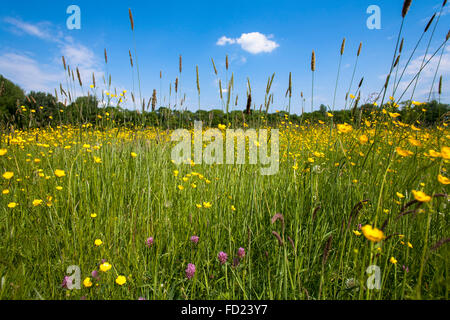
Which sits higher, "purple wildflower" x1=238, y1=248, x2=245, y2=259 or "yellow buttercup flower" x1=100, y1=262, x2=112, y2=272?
"yellow buttercup flower" x1=100, y1=262, x2=112, y2=272

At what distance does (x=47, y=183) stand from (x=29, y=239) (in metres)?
0.86

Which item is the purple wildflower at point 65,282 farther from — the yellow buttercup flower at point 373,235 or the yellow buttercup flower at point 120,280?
the yellow buttercup flower at point 373,235

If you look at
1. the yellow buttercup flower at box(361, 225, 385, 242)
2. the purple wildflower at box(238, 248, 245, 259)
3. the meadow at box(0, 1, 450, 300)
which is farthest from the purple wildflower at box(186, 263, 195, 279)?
the yellow buttercup flower at box(361, 225, 385, 242)

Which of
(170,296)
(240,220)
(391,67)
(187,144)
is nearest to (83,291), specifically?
(170,296)

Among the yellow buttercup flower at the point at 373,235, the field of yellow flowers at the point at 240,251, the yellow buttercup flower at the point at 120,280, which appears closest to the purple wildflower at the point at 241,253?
the field of yellow flowers at the point at 240,251

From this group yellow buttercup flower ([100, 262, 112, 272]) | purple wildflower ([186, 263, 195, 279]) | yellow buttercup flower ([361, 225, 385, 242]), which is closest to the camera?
yellow buttercup flower ([361, 225, 385, 242])

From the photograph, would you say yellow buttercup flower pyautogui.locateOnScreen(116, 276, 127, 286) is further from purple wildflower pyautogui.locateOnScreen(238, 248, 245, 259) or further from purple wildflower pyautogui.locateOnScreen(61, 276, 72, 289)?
purple wildflower pyautogui.locateOnScreen(238, 248, 245, 259)

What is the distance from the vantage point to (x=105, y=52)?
2346 millimetres

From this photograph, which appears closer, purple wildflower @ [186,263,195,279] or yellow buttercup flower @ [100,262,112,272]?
yellow buttercup flower @ [100,262,112,272]

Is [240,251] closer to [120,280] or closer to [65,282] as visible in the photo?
[120,280]

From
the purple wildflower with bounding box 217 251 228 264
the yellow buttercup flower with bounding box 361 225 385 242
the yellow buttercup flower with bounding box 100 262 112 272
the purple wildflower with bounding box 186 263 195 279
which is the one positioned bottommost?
the purple wildflower with bounding box 186 263 195 279

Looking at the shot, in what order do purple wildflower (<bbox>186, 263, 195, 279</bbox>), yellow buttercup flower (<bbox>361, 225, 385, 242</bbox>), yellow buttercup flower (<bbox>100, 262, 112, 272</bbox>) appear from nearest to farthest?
1. yellow buttercup flower (<bbox>361, 225, 385, 242</bbox>)
2. yellow buttercup flower (<bbox>100, 262, 112, 272</bbox>)
3. purple wildflower (<bbox>186, 263, 195, 279</bbox>)

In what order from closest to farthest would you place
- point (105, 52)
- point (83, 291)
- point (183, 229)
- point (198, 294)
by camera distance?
point (83, 291), point (198, 294), point (183, 229), point (105, 52)

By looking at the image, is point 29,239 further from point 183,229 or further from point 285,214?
point 285,214
